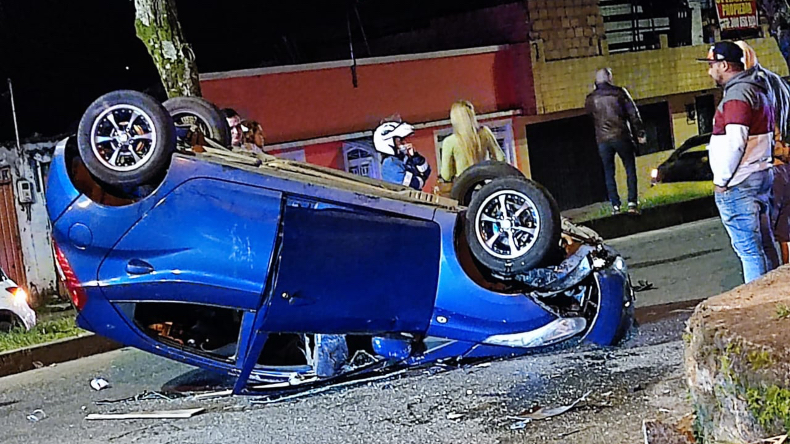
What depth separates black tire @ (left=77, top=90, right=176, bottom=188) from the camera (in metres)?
6.32

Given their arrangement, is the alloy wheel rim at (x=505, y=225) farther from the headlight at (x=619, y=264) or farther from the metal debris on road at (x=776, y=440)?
the metal debris on road at (x=776, y=440)

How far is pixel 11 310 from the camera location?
9.80 metres

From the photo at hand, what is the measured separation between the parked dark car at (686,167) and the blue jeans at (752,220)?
1049 cm

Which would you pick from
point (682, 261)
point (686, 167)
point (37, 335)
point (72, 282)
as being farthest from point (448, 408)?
point (686, 167)

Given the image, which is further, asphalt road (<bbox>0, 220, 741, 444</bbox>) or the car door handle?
the car door handle

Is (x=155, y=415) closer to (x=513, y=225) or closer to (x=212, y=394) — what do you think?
(x=212, y=394)

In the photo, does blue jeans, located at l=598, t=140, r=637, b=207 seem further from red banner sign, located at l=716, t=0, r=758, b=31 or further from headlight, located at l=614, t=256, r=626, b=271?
headlight, located at l=614, t=256, r=626, b=271

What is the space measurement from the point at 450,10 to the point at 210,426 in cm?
1276

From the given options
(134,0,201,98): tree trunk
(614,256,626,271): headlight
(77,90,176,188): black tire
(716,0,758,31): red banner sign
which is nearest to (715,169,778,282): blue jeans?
(614,256,626,271): headlight

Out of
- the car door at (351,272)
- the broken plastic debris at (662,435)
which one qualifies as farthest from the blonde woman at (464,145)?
the broken plastic debris at (662,435)

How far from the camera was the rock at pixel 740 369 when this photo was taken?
308 centimetres

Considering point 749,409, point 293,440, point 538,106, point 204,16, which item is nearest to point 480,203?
point 293,440

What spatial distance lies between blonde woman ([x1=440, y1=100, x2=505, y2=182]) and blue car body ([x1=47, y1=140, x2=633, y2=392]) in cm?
485

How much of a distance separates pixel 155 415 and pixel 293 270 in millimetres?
1388
